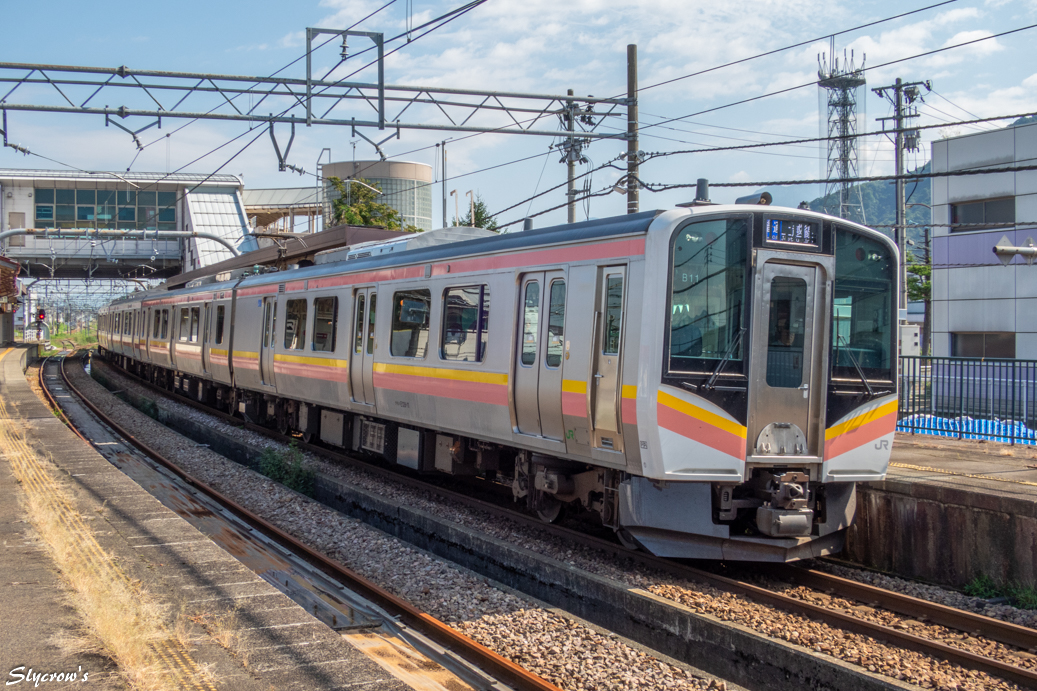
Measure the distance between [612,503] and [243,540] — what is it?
12.7 feet

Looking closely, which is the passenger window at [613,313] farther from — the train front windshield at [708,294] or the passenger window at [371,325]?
the passenger window at [371,325]

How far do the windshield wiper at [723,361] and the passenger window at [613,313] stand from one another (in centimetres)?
80

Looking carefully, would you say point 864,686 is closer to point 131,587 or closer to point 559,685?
point 559,685

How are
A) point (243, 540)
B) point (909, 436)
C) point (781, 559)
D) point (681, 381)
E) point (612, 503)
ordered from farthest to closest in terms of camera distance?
1. point (909, 436)
2. point (243, 540)
3. point (612, 503)
4. point (781, 559)
5. point (681, 381)

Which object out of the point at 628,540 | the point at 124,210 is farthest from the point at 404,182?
the point at 628,540

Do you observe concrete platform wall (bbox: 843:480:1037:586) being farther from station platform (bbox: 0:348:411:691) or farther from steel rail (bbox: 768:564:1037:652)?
station platform (bbox: 0:348:411:691)

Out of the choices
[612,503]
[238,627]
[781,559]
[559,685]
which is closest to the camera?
[238,627]

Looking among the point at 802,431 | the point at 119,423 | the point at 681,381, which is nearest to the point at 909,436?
the point at 802,431

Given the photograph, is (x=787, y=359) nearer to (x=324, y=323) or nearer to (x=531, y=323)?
(x=531, y=323)

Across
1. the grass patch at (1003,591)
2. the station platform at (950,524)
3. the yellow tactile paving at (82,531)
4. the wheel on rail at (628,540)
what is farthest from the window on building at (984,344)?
the yellow tactile paving at (82,531)

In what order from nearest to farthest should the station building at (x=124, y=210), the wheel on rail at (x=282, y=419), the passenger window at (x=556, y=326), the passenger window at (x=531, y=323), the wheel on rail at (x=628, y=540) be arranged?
the wheel on rail at (x=628, y=540) → the passenger window at (x=556, y=326) → the passenger window at (x=531, y=323) → the wheel on rail at (x=282, y=419) → the station building at (x=124, y=210)

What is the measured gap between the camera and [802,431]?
7.53m

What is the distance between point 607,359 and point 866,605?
9.30 feet

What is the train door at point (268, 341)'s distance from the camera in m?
15.6
